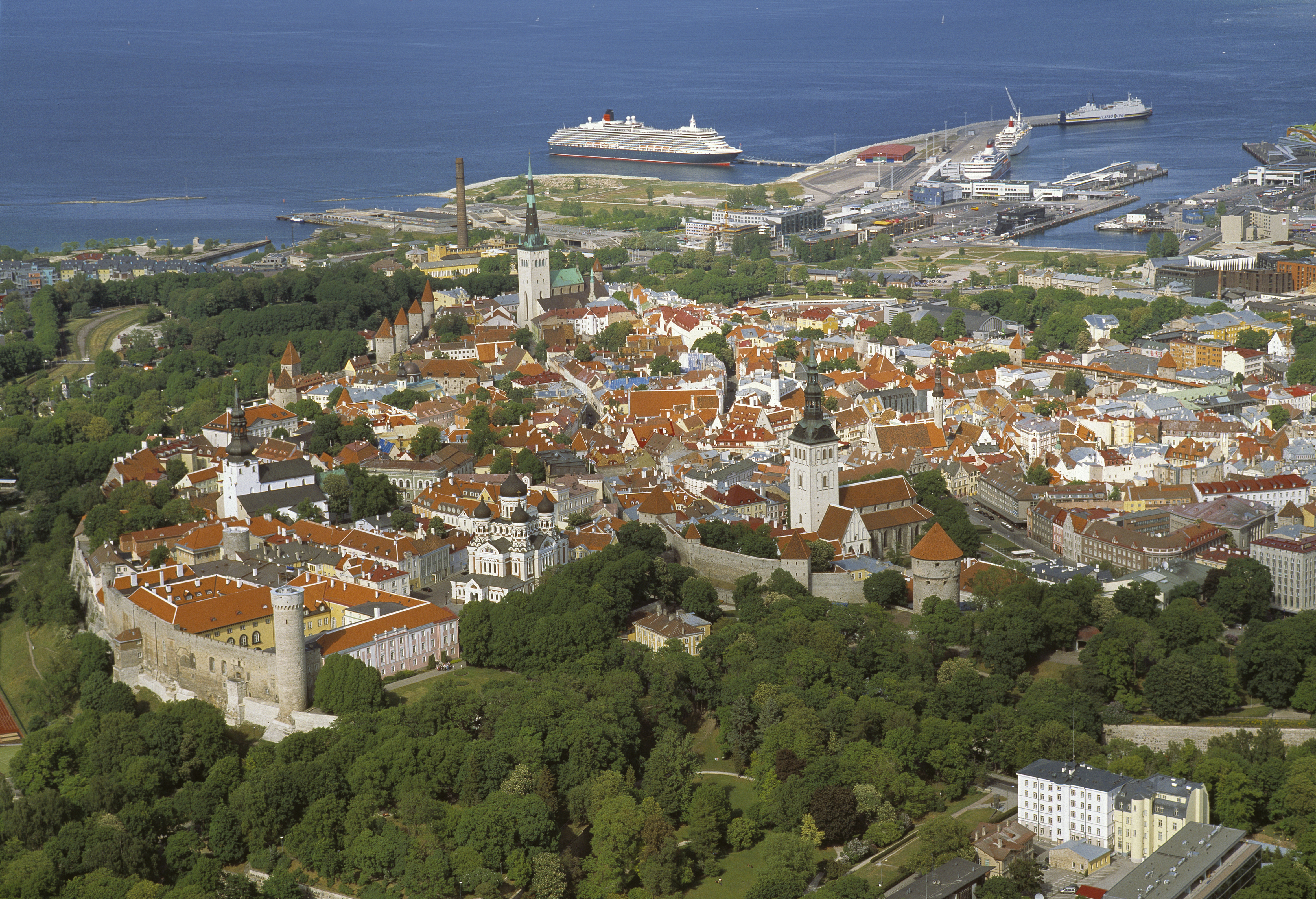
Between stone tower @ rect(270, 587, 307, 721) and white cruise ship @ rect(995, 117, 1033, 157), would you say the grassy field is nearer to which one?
stone tower @ rect(270, 587, 307, 721)

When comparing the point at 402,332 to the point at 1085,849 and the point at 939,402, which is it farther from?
the point at 1085,849

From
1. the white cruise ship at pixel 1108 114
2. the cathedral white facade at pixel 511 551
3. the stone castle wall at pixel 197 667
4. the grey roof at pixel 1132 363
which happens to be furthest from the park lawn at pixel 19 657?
the white cruise ship at pixel 1108 114

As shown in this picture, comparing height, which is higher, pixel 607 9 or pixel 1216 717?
pixel 607 9

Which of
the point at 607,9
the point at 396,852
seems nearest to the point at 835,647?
the point at 396,852

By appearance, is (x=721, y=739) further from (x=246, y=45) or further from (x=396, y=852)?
(x=246, y=45)

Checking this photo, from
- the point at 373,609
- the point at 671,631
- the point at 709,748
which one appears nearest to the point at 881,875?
A: the point at 709,748

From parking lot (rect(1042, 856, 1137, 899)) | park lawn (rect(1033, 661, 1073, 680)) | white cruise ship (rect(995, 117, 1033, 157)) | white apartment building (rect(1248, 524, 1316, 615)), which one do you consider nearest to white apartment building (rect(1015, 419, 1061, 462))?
white apartment building (rect(1248, 524, 1316, 615))

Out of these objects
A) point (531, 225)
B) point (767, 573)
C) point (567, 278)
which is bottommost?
point (767, 573)
